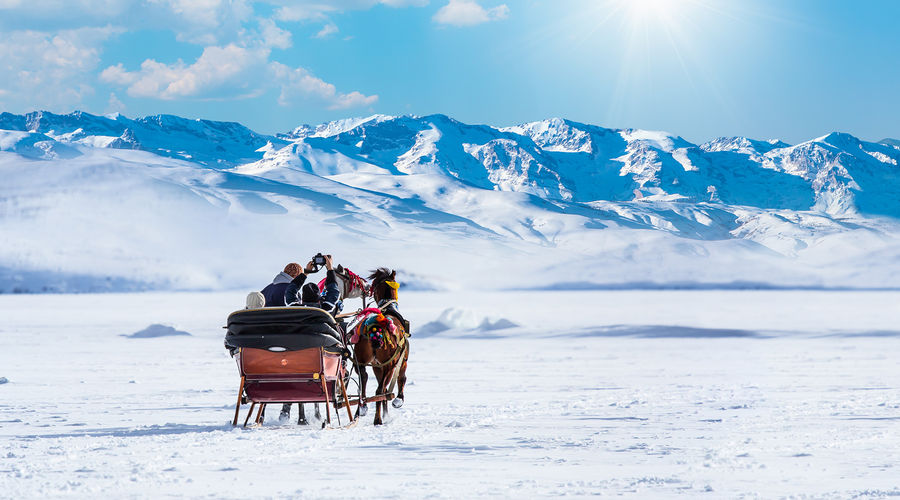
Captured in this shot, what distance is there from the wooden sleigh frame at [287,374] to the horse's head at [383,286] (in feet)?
2.78

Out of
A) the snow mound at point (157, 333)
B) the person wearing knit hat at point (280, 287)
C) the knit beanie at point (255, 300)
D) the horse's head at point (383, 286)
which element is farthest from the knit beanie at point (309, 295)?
the snow mound at point (157, 333)

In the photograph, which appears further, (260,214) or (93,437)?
(260,214)

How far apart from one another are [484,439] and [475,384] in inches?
215

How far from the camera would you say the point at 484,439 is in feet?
25.1

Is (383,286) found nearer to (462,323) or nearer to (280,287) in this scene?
(280,287)

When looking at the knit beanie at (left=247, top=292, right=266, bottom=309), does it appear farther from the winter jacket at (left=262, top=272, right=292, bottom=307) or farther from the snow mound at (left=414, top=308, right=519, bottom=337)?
the snow mound at (left=414, top=308, right=519, bottom=337)

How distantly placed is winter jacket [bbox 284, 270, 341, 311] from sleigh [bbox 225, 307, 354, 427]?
Result: 14.8 inches

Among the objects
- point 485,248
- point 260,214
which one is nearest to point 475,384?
point 260,214

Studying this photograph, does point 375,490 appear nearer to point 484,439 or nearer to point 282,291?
point 484,439

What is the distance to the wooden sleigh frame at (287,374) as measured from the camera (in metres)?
7.94

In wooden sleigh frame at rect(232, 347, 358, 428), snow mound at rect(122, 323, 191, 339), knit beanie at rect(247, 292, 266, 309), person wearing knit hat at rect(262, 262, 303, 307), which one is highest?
person wearing knit hat at rect(262, 262, 303, 307)

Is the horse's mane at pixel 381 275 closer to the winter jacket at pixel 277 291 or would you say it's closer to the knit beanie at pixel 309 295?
the knit beanie at pixel 309 295

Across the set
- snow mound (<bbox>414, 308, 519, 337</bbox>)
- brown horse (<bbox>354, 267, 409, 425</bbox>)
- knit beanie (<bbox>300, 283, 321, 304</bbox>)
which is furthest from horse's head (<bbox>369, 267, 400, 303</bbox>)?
snow mound (<bbox>414, 308, 519, 337</bbox>)

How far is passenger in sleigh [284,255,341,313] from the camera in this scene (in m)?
8.40
